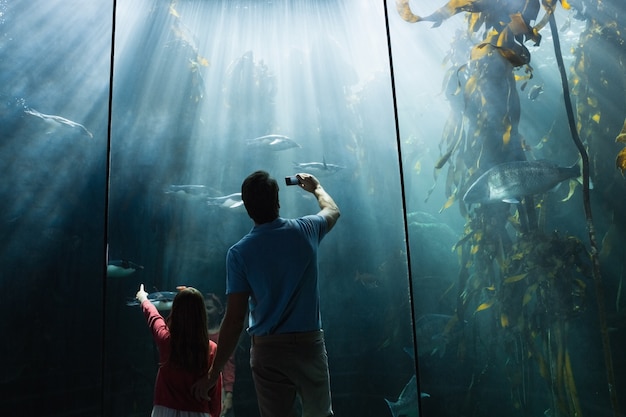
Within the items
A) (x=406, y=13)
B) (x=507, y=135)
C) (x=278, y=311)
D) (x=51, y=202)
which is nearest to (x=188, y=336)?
(x=278, y=311)

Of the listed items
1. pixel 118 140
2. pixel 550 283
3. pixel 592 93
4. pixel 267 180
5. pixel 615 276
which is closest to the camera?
pixel 267 180

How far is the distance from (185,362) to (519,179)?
146 inches

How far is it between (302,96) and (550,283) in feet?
33.2

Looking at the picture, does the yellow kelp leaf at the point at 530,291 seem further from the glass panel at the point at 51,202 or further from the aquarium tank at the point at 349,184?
the glass panel at the point at 51,202

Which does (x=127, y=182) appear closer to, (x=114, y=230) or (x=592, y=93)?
(x=114, y=230)

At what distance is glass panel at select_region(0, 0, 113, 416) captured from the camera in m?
8.47

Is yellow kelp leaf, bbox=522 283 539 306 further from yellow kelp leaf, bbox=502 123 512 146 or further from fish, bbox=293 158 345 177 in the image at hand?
fish, bbox=293 158 345 177

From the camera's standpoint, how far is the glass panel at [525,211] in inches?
174

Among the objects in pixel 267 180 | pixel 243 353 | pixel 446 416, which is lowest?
pixel 446 416

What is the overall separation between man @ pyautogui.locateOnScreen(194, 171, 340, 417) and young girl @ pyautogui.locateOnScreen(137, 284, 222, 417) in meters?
0.26

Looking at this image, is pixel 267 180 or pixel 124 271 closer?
pixel 267 180

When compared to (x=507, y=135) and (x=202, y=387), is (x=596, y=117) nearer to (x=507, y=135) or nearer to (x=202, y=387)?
(x=507, y=135)

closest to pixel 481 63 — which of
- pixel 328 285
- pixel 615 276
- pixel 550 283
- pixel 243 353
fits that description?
pixel 550 283

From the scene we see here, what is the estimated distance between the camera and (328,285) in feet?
38.3
